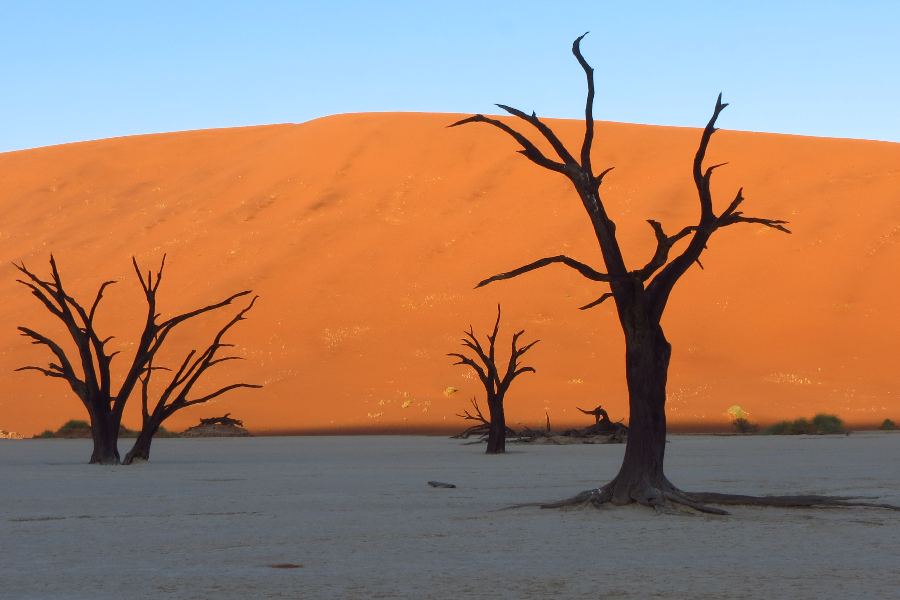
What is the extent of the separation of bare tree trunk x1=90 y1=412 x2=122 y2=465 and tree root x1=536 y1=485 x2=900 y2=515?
9543mm

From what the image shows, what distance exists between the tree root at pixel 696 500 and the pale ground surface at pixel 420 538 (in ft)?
0.34

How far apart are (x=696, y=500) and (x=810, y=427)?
21.6 meters

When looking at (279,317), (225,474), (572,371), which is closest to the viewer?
(225,474)

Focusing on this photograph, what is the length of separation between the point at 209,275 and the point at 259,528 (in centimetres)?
4098

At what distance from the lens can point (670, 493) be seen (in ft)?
29.8

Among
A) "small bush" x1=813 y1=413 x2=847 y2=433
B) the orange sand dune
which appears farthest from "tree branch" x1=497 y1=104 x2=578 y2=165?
the orange sand dune

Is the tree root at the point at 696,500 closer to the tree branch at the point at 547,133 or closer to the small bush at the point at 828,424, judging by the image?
the tree branch at the point at 547,133

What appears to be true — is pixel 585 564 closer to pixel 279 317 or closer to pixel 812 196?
pixel 279 317

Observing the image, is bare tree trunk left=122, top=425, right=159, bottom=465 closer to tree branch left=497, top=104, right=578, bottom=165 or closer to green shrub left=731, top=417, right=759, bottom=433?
tree branch left=497, top=104, right=578, bottom=165

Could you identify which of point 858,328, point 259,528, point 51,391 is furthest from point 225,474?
point 858,328

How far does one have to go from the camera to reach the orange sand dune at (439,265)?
36250mm

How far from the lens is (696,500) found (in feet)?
30.4

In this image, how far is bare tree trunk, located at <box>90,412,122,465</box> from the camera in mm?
16984

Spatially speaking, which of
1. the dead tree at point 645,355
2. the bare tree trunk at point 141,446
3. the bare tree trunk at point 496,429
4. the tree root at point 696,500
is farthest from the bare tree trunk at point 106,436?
the dead tree at point 645,355
